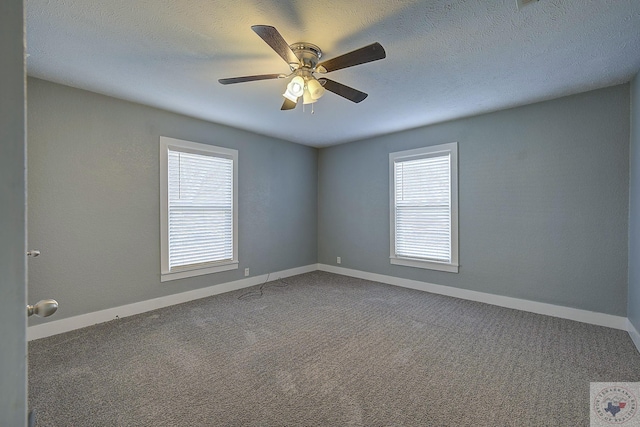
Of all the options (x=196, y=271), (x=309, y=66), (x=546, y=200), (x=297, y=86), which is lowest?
(x=196, y=271)

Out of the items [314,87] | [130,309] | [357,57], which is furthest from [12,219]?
[130,309]

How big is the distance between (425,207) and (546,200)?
4.68 ft

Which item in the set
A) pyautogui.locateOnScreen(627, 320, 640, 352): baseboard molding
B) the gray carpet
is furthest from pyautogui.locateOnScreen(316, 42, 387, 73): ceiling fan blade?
pyautogui.locateOnScreen(627, 320, 640, 352): baseboard molding

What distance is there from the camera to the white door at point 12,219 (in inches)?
22.1

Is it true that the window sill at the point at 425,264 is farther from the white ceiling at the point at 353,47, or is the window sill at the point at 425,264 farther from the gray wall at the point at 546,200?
the white ceiling at the point at 353,47

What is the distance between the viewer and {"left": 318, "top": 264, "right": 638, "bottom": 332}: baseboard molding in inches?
116

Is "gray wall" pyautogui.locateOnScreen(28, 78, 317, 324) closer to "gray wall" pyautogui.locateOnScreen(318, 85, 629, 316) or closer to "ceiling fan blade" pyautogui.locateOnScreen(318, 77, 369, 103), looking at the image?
"ceiling fan blade" pyautogui.locateOnScreen(318, 77, 369, 103)

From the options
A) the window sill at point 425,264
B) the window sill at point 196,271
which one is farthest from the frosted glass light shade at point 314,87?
the window sill at point 425,264

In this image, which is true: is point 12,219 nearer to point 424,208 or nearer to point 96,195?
point 96,195

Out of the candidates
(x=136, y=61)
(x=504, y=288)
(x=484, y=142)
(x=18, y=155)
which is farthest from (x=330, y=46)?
(x=504, y=288)

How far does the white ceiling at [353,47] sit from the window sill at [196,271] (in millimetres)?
2080

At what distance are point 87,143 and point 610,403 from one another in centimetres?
489

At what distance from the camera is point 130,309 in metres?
3.32

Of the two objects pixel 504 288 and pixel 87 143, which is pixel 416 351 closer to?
pixel 504 288
